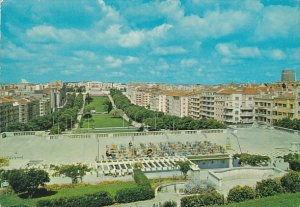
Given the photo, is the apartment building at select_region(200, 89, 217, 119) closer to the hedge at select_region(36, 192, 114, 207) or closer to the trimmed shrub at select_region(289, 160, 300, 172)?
the trimmed shrub at select_region(289, 160, 300, 172)

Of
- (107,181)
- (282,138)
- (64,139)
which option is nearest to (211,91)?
(282,138)

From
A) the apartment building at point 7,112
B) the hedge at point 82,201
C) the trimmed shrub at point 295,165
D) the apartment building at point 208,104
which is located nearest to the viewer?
the hedge at point 82,201

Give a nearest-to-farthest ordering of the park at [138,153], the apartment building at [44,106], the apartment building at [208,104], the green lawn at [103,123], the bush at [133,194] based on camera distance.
A: the bush at [133,194]
the park at [138,153]
the apartment building at [208,104]
the green lawn at [103,123]
the apartment building at [44,106]

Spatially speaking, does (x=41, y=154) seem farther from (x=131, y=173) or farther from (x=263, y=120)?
(x=263, y=120)

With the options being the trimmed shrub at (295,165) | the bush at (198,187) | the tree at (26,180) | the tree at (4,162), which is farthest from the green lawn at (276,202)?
the tree at (4,162)

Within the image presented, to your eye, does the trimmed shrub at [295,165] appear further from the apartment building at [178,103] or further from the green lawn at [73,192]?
the apartment building at [178,103]

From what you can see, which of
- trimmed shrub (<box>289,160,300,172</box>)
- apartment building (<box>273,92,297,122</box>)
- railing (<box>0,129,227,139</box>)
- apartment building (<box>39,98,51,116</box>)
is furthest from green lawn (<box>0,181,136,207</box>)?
apartment building (<box>39,98,51,116</box>)
